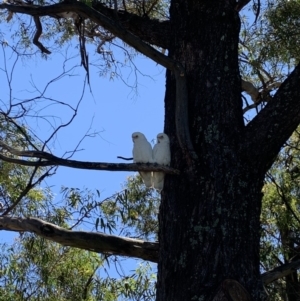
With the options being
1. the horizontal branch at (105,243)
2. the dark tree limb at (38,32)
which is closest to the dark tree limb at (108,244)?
the horizontal branch at (105,243)

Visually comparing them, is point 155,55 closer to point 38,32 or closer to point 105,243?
point 105,243

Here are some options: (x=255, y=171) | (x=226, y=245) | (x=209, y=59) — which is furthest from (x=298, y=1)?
(x=226, y=245)

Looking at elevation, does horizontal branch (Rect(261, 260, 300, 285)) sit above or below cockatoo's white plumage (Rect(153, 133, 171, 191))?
below

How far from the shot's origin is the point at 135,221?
20.1 ft

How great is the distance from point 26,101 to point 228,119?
1.28 m

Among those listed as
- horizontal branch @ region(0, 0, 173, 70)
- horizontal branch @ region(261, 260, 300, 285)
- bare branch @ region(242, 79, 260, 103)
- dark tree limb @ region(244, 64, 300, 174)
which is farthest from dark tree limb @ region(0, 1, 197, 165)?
bare branch @ region(242, 79, 260, 103)

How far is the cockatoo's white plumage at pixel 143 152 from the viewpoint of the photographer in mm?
3723

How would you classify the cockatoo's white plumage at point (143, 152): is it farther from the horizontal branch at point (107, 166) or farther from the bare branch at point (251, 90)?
the bare branch at point (251, 90)

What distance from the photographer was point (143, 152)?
386cm

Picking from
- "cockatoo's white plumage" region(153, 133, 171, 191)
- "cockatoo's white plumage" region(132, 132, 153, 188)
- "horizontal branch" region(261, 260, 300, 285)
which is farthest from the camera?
"horizontal branch" region(261, 260, 300, 285)

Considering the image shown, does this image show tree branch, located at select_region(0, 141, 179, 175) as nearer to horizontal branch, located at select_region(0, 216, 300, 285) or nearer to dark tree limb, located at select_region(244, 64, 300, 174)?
dark tree limb, located at select_region(244, 64, 300, 174)

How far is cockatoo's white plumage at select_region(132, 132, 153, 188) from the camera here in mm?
3723

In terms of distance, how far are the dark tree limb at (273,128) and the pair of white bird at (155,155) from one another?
1.25 ft

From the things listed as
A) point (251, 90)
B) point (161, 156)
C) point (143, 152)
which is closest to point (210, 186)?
point (161, 156)
